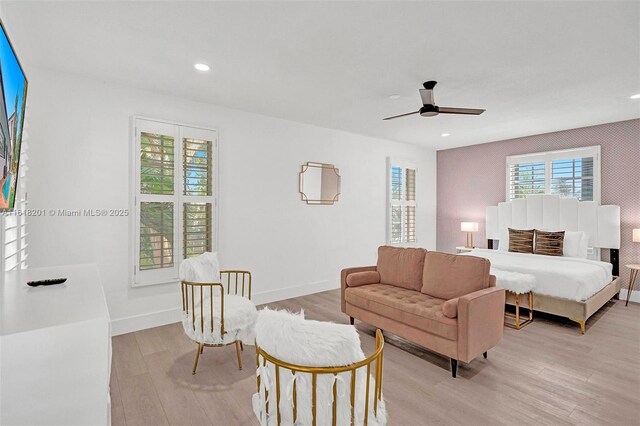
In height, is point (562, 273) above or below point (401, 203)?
below

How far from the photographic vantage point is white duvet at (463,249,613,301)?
3.56 metres

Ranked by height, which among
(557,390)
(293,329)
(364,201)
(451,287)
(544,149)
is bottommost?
(557,390)

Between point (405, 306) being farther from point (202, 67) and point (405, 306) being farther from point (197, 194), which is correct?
point (202, 67)

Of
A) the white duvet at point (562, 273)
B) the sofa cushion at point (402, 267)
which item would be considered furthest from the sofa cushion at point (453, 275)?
the white duvet at point (562, 273)

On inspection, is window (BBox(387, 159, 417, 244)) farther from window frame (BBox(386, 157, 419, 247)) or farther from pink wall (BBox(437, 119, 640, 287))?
pink wall (BBox(437, 119, 640, 287))

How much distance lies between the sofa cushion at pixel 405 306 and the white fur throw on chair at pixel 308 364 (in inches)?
52.3

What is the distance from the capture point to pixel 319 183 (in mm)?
5152

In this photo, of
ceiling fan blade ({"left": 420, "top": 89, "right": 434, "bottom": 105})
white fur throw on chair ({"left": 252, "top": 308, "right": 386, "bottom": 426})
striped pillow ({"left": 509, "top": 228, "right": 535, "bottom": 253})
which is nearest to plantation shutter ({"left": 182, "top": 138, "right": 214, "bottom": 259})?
ceiling fan blade ({"left": 420, "top": 89, "right": 434, "bottom": 105})

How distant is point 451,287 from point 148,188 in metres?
3.36

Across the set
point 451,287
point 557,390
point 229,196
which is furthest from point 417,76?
point 557,390

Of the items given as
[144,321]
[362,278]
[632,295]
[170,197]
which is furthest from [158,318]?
[632,295]

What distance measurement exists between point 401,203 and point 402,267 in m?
3.10

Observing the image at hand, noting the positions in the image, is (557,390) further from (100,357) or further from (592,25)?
(100,357)

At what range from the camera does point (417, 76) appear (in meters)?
3.16
